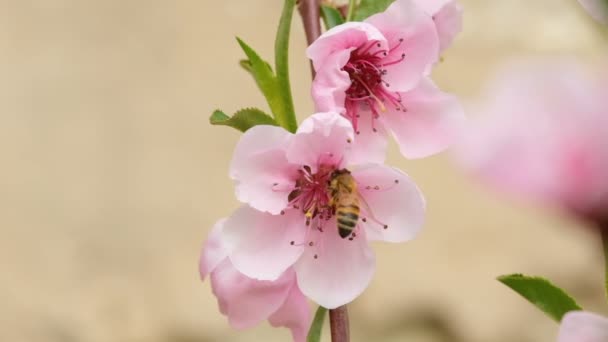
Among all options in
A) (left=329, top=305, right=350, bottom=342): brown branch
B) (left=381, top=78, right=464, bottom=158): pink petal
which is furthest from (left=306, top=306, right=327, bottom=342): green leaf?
(left=381, top=78, right=464, bottom=158): pink petal

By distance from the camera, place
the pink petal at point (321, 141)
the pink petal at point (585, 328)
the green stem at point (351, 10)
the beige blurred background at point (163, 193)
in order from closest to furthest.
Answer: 1. the pink petal at point (585, 328)
2. the pink petal at point (321, 141)
3. the green stem at point (351, 10)
4. the beige blurred background at point (163, 193)

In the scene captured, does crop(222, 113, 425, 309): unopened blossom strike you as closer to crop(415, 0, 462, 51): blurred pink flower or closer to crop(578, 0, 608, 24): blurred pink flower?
crop(415, 0, 462, 51): blurred pink flower

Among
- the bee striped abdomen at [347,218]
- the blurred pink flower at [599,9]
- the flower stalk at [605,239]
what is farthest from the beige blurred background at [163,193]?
the blurred pink flower at [599,9]

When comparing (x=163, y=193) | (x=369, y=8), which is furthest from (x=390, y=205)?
(x=163, y=193)

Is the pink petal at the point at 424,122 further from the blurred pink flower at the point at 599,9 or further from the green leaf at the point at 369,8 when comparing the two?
the blurred pink flower at the point at 599,9

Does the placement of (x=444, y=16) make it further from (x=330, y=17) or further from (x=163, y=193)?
(x=163, y=193)

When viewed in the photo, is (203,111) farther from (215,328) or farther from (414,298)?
(414,298)

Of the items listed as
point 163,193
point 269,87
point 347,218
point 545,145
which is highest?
point 163,193
